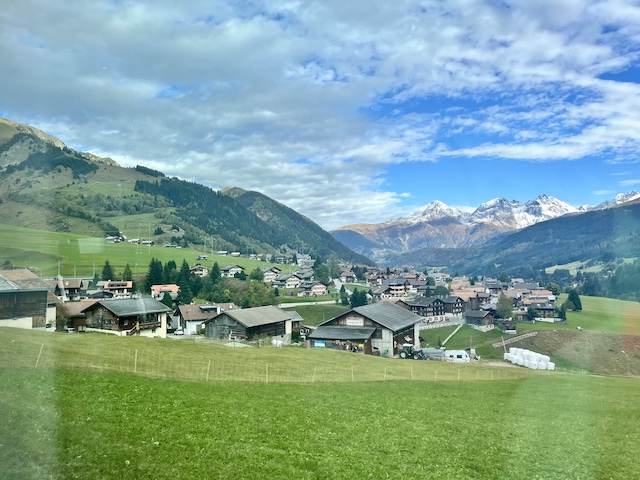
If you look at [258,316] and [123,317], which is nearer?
[123,317]

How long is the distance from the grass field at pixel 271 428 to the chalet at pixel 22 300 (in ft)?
74.4

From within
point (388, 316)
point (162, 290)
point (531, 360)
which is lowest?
point (531, 360)

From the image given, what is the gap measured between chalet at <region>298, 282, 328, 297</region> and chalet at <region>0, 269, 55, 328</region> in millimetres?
119873

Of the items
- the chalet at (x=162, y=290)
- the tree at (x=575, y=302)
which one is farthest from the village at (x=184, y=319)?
the tree at (x=575, y=302)

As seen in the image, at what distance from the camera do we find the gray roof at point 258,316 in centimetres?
7894

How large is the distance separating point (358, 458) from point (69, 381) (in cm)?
1457

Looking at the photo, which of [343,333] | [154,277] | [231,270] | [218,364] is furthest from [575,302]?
[218,364]

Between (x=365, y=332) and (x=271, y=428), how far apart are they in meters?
60.5

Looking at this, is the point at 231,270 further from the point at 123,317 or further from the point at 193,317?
the point at 123,317

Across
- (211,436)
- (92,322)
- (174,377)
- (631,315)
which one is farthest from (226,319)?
(631,315)

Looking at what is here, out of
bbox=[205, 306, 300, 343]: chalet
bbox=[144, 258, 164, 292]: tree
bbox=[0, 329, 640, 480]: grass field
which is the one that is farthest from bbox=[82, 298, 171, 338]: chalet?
bbox=[144, 258, 164, 292]: tree

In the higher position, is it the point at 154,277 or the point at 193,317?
the point at 154,277

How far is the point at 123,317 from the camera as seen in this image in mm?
69125

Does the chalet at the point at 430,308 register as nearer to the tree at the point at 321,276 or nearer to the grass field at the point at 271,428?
the tree at the point at 321,276
